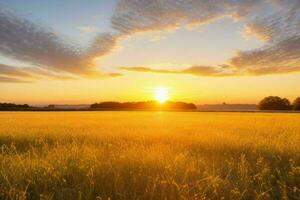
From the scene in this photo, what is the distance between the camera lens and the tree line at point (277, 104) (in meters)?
94.3

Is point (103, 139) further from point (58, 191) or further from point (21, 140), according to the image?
point (58, 191)

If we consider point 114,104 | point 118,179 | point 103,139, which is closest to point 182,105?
point 114,104

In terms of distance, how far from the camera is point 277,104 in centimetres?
9881

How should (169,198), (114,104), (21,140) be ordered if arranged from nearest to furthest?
(169,198) < (21,140) < (114,104)

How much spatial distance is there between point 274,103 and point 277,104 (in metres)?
1.00

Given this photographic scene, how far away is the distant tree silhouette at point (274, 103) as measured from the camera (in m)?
97.6

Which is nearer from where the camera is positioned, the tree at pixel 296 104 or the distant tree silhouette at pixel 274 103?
the tree at pixel 296 104

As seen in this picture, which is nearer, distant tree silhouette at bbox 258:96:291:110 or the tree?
the tree

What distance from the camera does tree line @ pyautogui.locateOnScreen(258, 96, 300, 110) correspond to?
9433 centimetres

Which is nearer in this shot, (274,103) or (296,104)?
(296,104)

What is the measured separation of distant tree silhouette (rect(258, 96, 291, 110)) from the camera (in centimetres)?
9758

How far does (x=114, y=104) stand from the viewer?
106500 mm

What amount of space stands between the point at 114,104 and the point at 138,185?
101 metres

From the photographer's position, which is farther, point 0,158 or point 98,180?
point 0,158
